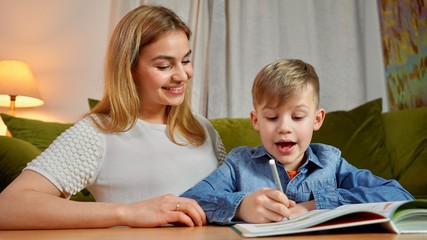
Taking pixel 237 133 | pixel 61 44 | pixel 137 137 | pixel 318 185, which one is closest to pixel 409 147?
pixel 237 133

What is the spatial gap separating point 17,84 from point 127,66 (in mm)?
1739

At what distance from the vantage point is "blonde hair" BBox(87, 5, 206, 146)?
4.63 ft

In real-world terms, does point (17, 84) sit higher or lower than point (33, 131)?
higher

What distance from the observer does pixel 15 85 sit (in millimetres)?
2895

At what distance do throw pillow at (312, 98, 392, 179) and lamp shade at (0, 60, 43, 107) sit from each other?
1.84 metres

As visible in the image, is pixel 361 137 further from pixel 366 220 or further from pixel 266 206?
pixel 366 220

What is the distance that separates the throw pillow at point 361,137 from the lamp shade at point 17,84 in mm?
1840

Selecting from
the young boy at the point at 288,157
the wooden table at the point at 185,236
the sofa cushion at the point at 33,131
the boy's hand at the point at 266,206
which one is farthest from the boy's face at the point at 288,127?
the sofa cushion at the point at 33,131

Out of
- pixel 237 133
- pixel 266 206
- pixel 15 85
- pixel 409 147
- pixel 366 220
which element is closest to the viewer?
pixel 366 220

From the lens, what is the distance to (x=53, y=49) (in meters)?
3.28

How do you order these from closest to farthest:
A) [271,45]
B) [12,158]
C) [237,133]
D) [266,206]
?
[266,206], [12,158], [237,133], [271,45]

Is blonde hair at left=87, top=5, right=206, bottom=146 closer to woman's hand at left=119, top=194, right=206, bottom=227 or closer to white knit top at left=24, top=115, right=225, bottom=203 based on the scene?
white knit top at left=24, top=115, right=225, bottom=203

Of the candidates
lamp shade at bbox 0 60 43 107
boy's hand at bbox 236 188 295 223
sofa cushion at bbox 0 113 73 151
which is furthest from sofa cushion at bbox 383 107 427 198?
lamp shade at bbox 0 60 43 107

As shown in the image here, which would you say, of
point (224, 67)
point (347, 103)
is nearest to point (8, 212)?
point (224, 67)
